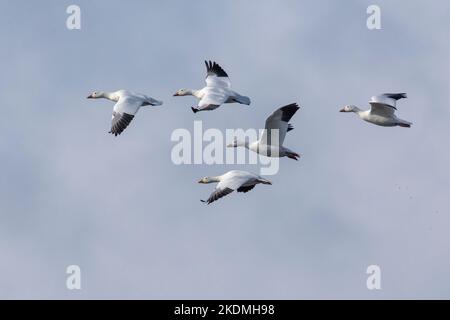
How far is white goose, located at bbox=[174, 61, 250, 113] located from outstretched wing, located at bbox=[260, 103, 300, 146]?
45.8 inches

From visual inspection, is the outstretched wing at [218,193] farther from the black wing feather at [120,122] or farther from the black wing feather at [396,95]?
the black wing feather at [396,95]

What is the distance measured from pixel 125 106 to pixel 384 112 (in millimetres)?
5406

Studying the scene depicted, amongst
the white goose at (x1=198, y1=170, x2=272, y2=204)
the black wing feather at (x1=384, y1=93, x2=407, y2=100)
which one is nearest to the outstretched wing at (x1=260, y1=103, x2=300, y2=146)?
the white goose at (x1=198, y1=170, x2=272, y2=204)

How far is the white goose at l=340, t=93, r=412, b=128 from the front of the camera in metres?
32.5

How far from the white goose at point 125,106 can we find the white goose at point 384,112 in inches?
175

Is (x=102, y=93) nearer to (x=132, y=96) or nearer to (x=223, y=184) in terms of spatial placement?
(x=132, y=96)

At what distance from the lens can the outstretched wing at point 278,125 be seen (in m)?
31.2

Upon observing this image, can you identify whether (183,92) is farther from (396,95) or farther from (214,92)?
(396,95)

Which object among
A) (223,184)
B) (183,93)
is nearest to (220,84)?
(183,93)

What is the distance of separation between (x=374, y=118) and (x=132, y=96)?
201 inches

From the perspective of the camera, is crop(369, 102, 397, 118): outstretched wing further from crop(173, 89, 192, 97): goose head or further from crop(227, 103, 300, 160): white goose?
crop(173, 89, 192, 97): goose head

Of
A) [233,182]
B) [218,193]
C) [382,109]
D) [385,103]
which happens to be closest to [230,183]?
[233,182]

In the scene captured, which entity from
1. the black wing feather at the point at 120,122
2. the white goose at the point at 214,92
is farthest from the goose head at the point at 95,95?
the black wing feather at the point at 120,122

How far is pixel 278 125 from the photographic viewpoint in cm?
3152
